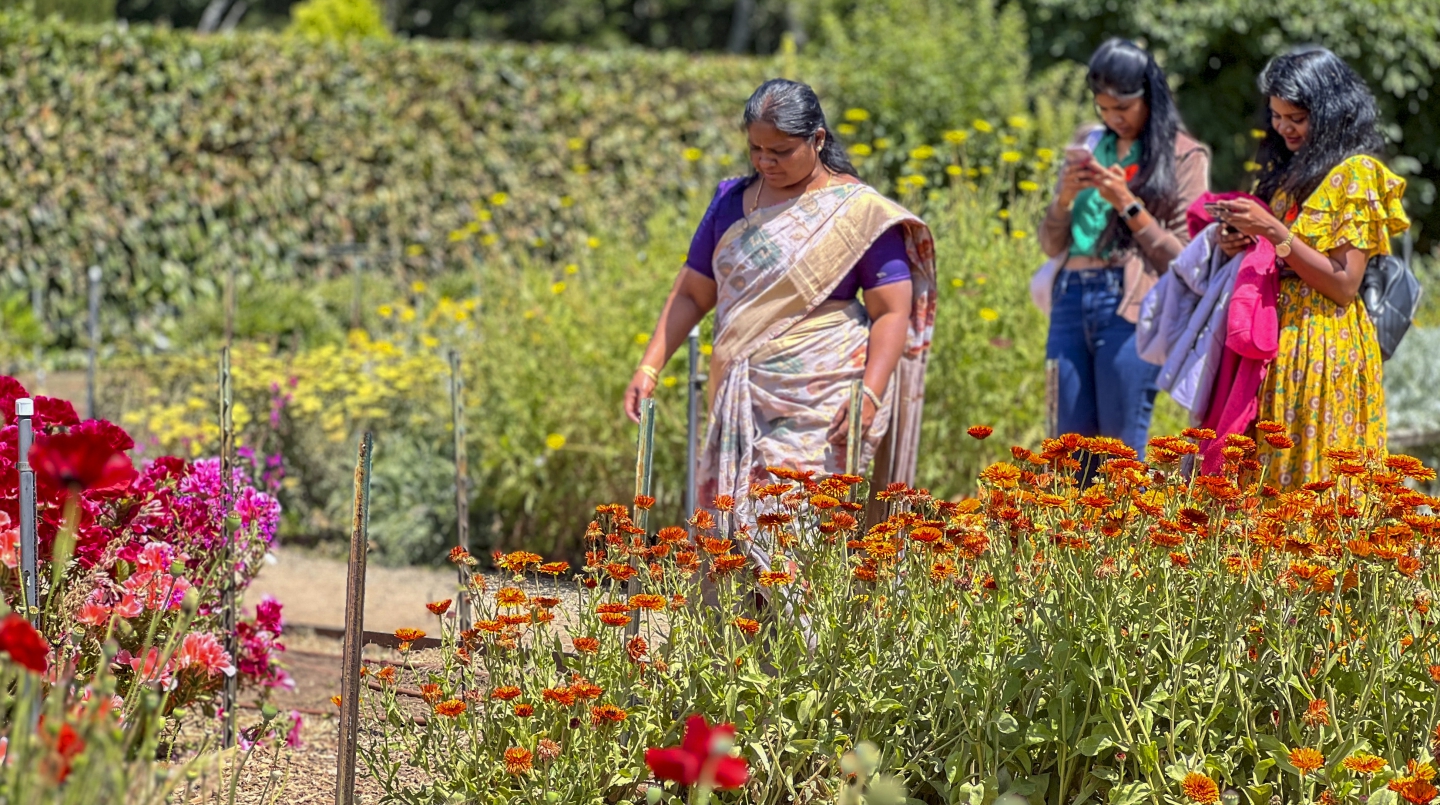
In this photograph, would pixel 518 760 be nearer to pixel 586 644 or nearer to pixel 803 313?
pixel 586 644

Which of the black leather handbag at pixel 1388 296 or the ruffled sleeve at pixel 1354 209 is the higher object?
the ruffled sleeve at pixel 1354 209

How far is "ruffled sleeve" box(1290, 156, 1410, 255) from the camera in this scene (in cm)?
319

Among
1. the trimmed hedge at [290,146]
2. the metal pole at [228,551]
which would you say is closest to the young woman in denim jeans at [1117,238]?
the metal pole at [228,551]

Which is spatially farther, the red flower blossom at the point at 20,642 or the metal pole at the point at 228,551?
the metal pole at the point at 228,551

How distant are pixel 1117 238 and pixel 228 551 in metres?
2.34

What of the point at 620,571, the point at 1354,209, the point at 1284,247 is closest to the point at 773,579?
the point at 620,571

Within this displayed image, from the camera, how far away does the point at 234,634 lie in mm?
3127

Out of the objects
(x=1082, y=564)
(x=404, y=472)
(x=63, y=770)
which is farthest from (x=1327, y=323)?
(x=404, y=472)

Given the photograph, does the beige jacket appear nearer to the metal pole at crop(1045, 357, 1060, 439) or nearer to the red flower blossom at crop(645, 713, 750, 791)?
the metal pole at crop(1045, 357, 1060, 439)

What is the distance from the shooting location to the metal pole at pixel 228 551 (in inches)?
119

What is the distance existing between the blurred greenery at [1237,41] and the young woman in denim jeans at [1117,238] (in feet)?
20.7

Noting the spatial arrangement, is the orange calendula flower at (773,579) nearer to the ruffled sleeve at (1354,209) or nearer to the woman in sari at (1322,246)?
the woman in sari at (1322,246)

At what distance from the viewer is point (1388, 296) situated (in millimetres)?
3365

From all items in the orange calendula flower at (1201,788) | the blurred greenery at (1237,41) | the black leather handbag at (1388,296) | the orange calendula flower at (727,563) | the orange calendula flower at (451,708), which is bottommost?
the orange calendula flower at (1201,788)
